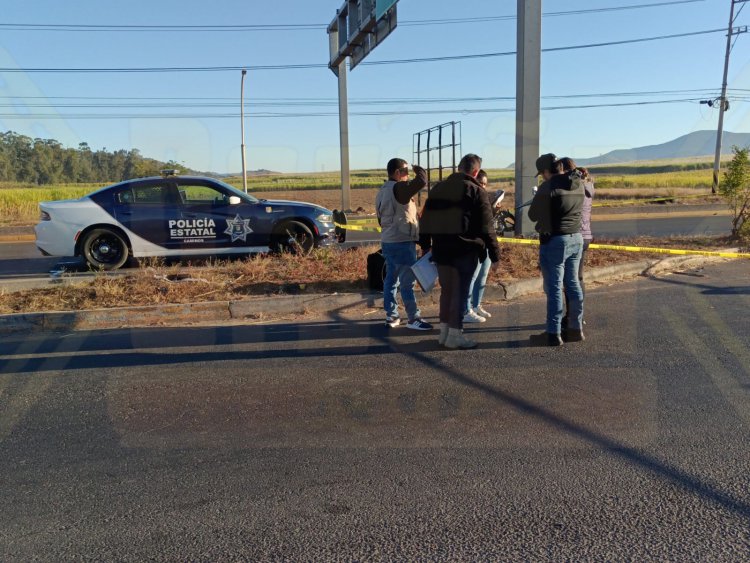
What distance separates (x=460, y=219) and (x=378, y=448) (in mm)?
2555

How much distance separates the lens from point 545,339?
5816 millimetres

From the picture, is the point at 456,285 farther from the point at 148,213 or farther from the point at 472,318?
the point at 148,213

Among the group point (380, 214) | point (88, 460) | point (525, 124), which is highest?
point (525, 124)

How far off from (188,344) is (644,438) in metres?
4.37

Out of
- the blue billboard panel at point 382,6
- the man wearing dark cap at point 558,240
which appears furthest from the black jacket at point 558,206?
the blue billboard panel at point 382,6

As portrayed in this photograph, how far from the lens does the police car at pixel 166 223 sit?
9688 mm

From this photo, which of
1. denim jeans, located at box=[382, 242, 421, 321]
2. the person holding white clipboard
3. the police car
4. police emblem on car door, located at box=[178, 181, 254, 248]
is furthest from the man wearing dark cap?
police emblem on car door, located at box=[178, 181, 254, 248]

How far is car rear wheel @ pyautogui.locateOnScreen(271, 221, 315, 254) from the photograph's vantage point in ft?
33.3

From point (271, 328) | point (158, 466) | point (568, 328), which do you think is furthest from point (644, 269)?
point (158, 466)

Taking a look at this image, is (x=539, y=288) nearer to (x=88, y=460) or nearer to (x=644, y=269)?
(x=644, y=269)

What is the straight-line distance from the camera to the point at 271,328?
6.74 metres

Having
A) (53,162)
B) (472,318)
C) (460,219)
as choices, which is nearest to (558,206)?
(460,219)

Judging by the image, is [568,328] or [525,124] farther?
[525,124]

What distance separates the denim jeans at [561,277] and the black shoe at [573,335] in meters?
0.03
